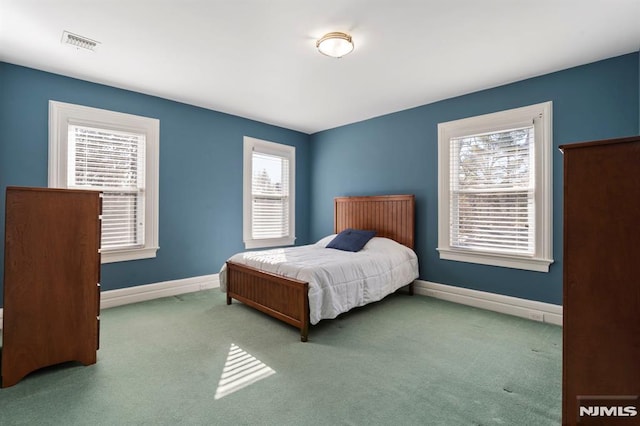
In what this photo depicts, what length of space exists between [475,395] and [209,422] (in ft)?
5.28

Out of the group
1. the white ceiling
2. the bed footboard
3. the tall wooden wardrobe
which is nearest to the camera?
the tall wooden wardrobe

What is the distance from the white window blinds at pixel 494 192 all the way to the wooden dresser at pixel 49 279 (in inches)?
152

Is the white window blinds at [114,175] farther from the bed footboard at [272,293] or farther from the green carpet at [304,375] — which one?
the bed footboard at [272,293]

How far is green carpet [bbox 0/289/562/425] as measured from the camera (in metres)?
1.75

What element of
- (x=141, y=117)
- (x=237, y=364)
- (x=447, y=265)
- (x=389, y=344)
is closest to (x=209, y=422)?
(x=237, y=364)

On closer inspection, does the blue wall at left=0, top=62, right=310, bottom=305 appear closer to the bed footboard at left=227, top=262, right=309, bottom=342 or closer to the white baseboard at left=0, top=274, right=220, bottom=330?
the white baseboard at left=0, top=274, right=220, bottom=330

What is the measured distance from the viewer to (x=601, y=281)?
1157 mm

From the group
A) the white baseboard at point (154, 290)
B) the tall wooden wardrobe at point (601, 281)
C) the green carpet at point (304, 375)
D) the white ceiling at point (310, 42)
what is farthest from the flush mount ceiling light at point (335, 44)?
the white baseboard at point (154, 290)

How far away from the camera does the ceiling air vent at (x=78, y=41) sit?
8.52ft

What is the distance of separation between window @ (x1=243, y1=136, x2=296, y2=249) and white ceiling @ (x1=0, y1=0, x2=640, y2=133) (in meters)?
1.31

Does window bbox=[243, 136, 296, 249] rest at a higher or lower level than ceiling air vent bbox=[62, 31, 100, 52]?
lower

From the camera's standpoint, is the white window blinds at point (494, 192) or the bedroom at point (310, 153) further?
the white window blinds at point (494, 192)

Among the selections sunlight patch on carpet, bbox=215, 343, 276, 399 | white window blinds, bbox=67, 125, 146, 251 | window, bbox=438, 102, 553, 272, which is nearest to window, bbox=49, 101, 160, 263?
white window blinds, bbox=67, 125, 146, 251

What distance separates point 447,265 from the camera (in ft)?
13.3
